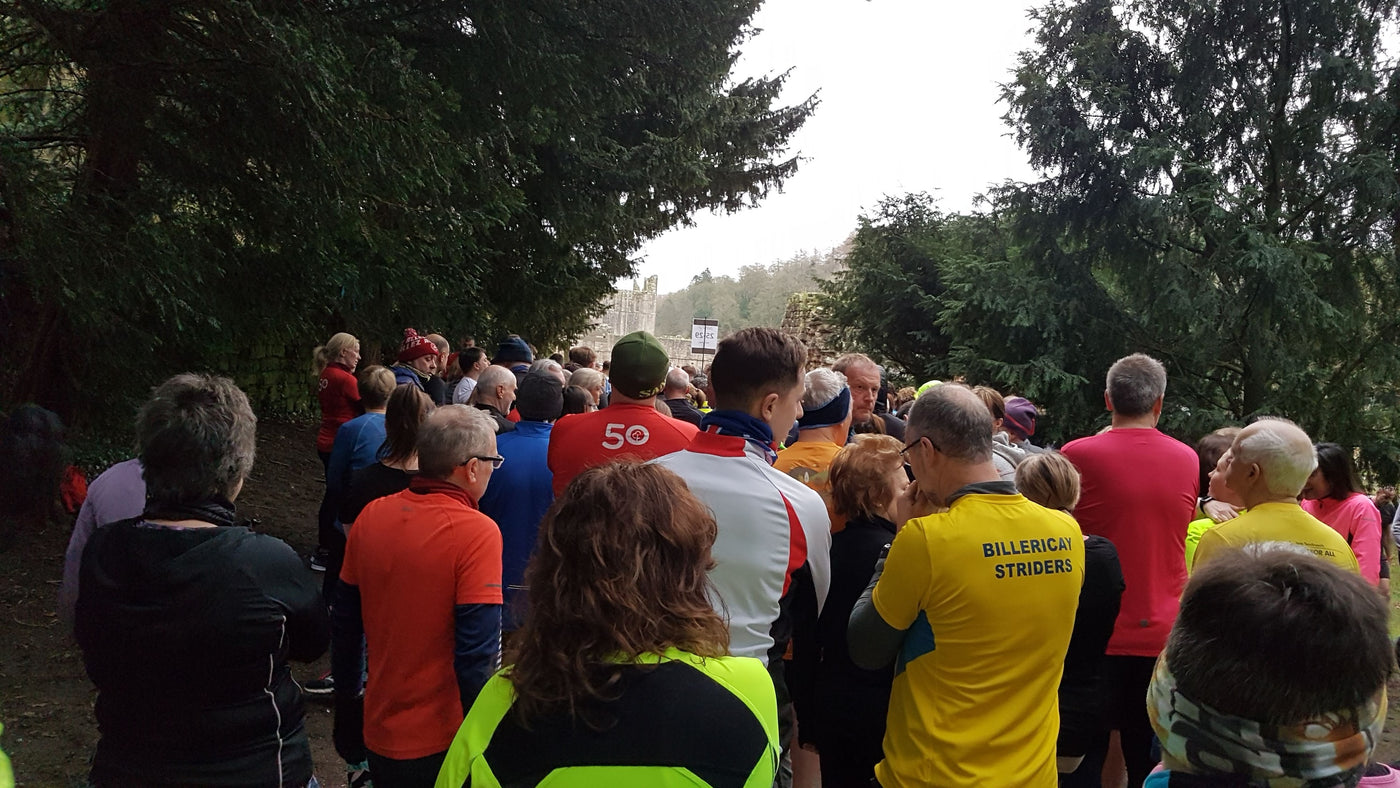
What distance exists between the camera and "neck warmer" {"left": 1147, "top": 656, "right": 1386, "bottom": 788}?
1.47 m

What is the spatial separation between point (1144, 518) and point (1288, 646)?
2.60m

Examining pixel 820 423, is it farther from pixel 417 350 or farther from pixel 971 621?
pixel 417 350

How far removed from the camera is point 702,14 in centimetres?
695

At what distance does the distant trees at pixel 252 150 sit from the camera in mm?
5152

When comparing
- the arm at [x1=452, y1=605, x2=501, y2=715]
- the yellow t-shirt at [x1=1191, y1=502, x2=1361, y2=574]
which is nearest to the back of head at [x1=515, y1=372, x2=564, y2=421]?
the arm at [x1=452, y1=605, x2=501, y2=715]

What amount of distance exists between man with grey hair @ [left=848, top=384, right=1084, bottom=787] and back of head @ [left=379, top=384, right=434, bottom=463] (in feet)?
8.11

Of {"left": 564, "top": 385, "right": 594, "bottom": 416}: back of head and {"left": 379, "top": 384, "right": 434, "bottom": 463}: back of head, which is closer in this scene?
{"left": 379, "top": 384, "right": 434, "bottom": 463}: back of head

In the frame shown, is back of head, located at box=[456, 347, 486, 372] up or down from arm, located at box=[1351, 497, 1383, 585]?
up

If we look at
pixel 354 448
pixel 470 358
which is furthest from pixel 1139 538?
pixel 470 358

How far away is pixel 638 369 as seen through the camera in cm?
364

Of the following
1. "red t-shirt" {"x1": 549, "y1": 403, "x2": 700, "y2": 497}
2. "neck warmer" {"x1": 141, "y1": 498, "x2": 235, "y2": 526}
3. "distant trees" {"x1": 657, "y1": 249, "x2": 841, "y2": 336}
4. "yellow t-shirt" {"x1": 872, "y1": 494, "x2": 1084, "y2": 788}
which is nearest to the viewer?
"neck warmer" {"x1": 141, "y1": 498, "x2": 235, "y2": 526}

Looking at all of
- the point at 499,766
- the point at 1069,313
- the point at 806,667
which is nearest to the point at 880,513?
the point at 806,667

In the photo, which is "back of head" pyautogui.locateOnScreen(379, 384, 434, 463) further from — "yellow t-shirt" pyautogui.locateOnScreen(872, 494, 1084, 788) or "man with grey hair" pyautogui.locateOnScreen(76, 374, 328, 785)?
"yellow t-shirt" pyautogui.locateOnScreen(872, 494, 1084, 788)

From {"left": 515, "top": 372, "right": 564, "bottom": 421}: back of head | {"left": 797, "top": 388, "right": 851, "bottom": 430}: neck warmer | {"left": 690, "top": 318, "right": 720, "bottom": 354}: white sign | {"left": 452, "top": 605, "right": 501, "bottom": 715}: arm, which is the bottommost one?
{"left": 452, "top": 605, "right": 501, "bottom": 715}: arm
